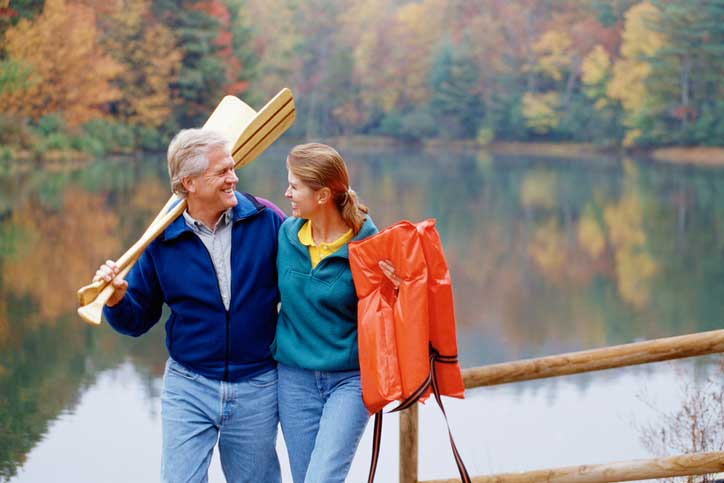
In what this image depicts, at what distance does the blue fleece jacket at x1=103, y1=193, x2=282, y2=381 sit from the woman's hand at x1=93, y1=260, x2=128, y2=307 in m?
0.06

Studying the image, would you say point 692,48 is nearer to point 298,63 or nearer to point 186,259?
point 298,63

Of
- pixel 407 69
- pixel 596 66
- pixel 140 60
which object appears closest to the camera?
pixel 140 60

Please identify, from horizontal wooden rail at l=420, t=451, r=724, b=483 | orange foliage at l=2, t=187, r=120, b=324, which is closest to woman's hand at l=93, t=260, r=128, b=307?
horizontal wooden rail at l=420, t=451, r=724, b=483

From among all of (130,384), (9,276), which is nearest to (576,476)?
(130,384)

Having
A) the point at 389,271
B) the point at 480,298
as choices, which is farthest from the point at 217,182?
the point at 480,298

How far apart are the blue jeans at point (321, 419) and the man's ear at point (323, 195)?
1.09 feet

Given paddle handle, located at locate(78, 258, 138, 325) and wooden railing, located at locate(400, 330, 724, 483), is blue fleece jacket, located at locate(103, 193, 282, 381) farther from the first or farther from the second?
wooden railing, located at locate(400, 330, 724, 483)

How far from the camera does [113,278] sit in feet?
6.22

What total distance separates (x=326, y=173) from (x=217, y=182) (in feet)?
0.68

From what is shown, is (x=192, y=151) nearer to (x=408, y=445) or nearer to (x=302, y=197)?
(x=302, y=197)

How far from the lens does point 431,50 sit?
25.2 meters

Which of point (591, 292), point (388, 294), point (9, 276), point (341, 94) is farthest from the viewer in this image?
point (341, 94)

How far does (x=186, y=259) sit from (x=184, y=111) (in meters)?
15.8

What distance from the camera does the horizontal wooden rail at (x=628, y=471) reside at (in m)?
2.32
